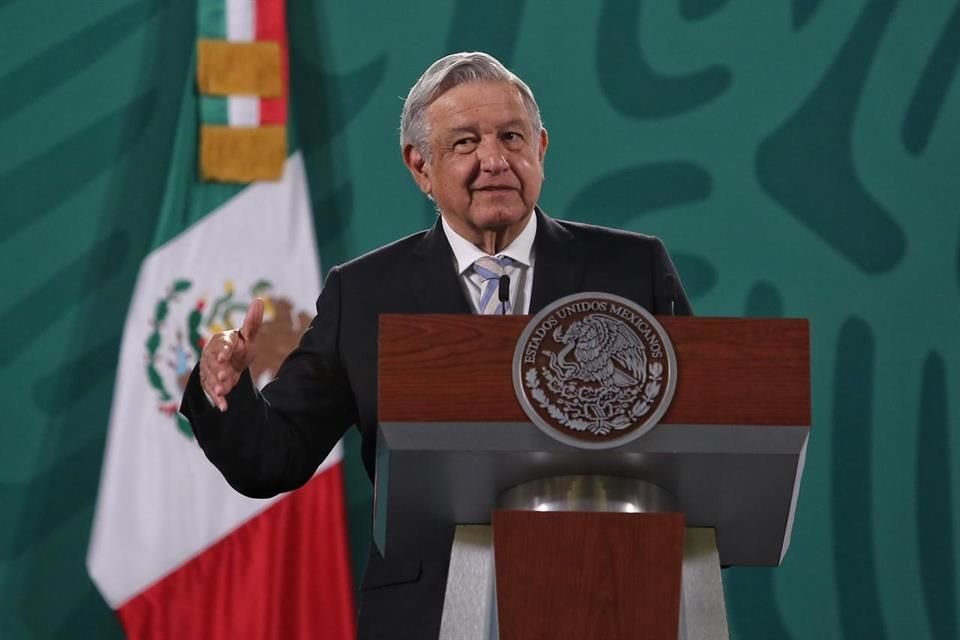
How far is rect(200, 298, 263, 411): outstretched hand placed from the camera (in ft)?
6.19

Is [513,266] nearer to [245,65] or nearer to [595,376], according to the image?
[595,376]

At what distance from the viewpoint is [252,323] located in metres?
1.91

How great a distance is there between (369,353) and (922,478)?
2810 millimetres

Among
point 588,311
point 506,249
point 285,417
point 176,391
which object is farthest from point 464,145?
point 176,391

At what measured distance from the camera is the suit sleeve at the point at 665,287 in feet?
7.51

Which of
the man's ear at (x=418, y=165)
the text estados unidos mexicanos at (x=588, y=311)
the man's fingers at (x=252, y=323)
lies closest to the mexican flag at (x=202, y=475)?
the man's ear at (x=418, y=165)

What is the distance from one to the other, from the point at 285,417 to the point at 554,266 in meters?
0.49

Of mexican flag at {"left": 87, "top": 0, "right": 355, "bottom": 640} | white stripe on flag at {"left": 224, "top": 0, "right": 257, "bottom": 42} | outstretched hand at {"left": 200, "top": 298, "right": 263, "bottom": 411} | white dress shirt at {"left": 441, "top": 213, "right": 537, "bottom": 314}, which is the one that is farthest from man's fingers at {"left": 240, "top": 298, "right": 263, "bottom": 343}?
white stripe on flag at {"left": 224, "top": 0, "right": 257, "bottom": 42}

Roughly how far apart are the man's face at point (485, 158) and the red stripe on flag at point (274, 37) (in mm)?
2293

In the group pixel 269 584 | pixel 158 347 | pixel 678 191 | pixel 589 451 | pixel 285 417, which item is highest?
pixel 589 451

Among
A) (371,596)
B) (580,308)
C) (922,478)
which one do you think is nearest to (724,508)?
(580,308)

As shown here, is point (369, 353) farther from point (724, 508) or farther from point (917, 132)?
point (917, 132)

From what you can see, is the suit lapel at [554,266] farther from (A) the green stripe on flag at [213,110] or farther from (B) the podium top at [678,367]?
(A) the green stripe on flag at [213,110]

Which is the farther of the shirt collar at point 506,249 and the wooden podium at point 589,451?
the shirt collar at point 506,249
